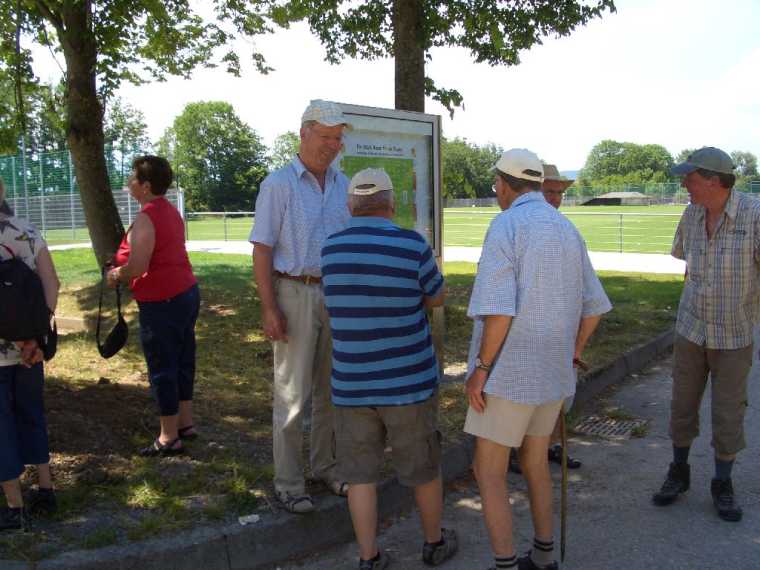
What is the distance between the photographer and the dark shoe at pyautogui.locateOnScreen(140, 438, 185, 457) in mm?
4441

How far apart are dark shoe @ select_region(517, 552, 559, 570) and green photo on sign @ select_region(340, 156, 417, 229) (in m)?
2.57

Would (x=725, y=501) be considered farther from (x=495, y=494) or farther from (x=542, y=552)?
(x=495, y=494)

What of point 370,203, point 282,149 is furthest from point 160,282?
point 282,149

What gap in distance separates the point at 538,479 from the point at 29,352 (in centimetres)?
240

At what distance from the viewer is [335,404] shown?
3236 millimetres

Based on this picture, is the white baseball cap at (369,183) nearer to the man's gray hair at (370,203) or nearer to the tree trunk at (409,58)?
the man's gray hair at (370,203)

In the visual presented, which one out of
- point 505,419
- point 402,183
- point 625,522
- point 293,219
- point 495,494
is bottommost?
point 625,522

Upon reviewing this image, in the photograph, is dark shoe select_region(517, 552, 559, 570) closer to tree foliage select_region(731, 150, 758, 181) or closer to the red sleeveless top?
the red sleeveless top

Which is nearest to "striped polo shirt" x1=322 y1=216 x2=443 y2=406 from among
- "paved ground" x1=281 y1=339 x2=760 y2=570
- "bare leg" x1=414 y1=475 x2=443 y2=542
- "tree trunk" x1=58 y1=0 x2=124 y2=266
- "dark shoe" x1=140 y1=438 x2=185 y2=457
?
"bare leg" x1=414 y1=475 x2=443 y2=542

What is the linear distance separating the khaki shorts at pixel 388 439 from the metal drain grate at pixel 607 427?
2.75 meters

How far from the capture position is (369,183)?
3.15 meters

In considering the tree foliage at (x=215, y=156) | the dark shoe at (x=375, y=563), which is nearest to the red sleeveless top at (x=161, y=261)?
the dark shoe at (x=375, y=563)

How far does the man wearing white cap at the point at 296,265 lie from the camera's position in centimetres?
360

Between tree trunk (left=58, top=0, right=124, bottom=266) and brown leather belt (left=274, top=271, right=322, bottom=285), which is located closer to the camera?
brown leather belt (left=274, top=271, right=322, bottom=285)
